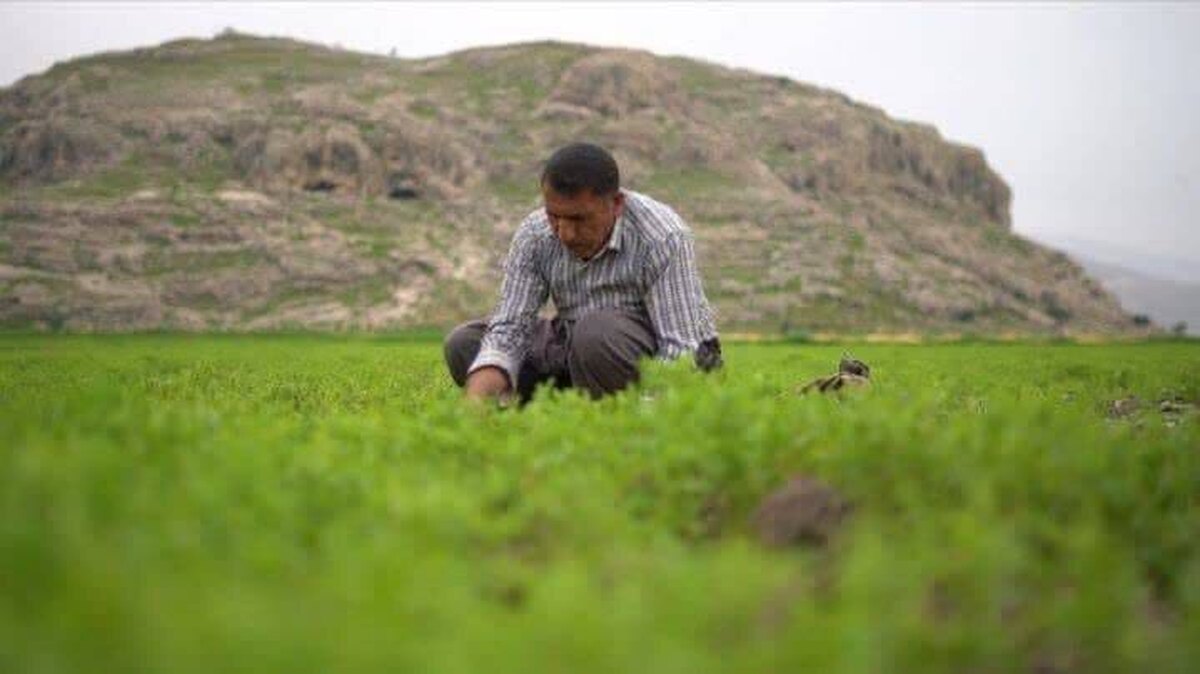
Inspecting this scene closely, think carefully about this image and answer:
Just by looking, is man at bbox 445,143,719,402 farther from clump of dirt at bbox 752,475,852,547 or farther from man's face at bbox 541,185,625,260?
clump of dirt at bbox 752,475,852,547

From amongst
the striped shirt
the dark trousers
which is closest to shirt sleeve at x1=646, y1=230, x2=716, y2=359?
the striped shirt

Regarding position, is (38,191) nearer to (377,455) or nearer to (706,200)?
(706,200)

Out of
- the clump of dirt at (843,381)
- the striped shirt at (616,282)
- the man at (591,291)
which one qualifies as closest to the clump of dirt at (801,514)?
the man at (591,291)

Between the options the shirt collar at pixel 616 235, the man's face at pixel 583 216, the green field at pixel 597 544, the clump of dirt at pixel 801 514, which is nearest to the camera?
the green field at pixel 597 544

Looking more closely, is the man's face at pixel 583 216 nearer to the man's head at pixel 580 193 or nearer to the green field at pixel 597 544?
the man's head at pixel 580 193

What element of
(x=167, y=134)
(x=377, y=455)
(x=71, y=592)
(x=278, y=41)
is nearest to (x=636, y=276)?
(x=377, y=455)

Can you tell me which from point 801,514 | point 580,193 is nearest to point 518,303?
point 580,193

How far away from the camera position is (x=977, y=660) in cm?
254

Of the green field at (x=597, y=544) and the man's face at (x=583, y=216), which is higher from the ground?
the man's face at (x=583, y=216)

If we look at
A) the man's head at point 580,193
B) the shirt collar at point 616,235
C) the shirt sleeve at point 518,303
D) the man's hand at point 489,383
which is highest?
the man's head at point 580,193

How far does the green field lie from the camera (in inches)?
83.0

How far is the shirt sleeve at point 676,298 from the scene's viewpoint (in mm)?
6730

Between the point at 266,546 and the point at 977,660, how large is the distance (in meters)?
1.74

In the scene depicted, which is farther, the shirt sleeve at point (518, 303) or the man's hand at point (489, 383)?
the shirt sleeve at point (518, 303)
